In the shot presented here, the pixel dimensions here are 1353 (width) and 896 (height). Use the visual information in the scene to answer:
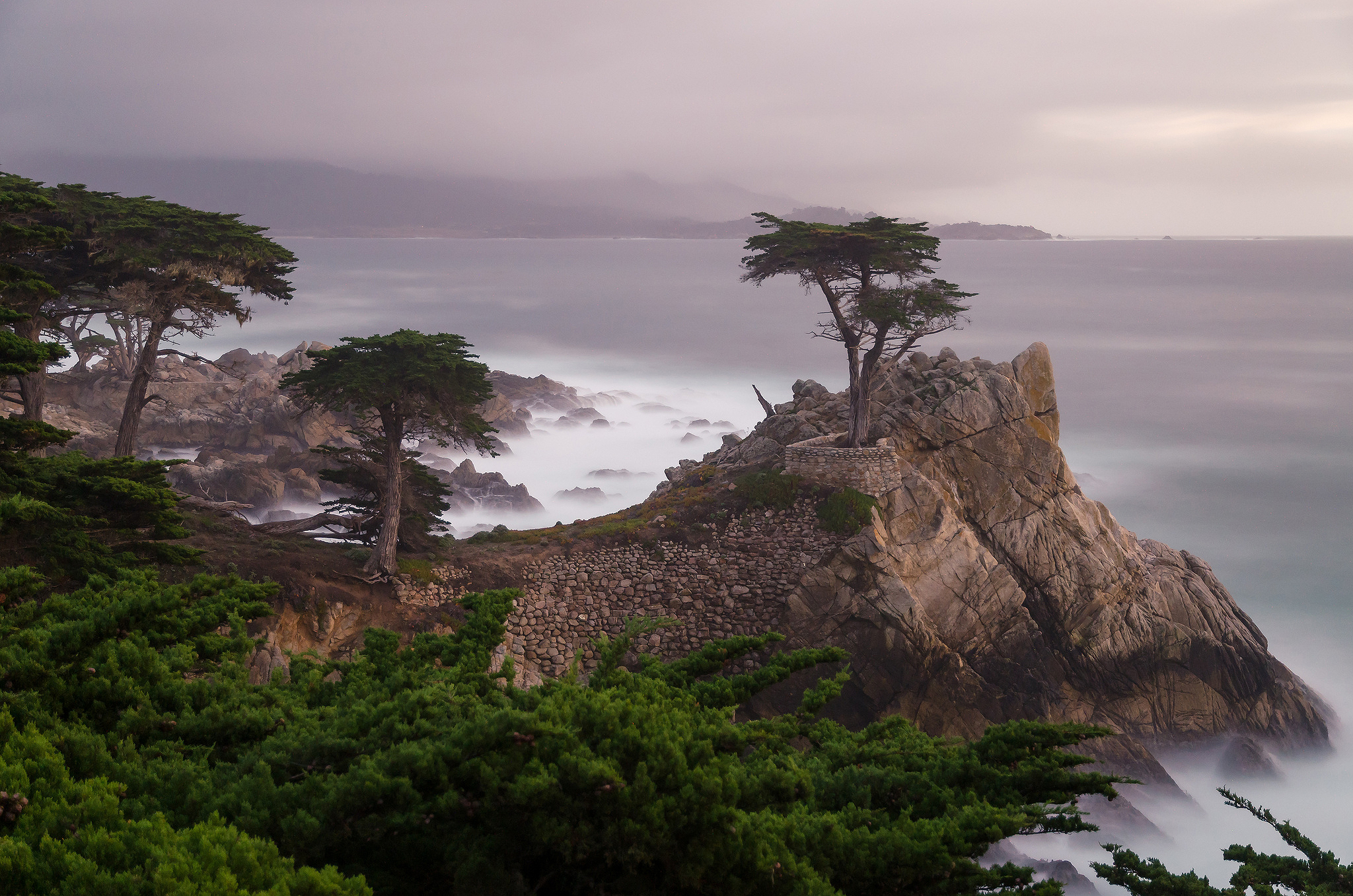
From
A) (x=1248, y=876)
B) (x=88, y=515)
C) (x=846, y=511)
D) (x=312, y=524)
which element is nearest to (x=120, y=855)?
(x=88, y=515)

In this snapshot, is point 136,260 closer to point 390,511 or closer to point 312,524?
point 312,524

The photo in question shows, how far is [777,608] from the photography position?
16.0 metres

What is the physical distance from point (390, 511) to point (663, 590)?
18.1 ft

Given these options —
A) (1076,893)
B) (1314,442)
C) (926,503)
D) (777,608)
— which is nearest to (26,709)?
(777,608)

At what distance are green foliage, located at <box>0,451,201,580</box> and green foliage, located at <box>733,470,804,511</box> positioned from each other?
36.6 ft

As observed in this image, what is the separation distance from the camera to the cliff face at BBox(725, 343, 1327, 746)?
15961 mm

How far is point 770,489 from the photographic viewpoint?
1822 cm

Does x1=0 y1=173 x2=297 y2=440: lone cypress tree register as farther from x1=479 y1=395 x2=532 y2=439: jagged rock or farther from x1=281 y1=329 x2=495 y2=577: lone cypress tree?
x1=479 y1=395 x2=532 y2=439: jagged rock

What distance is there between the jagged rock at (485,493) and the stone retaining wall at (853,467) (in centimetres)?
1715

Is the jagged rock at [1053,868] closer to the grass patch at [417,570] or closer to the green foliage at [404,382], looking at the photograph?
the grass patch at [417,570]

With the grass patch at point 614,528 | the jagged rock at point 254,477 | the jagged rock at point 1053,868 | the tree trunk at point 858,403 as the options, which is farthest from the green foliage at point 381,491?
the jagged rock at point 1053,868

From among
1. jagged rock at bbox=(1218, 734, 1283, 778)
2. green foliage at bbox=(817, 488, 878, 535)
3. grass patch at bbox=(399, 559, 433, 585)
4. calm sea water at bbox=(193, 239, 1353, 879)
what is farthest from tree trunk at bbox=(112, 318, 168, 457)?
jagged rock at bbox=(1218, 734, 1283, 778)

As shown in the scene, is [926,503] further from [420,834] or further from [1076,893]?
[420,834]

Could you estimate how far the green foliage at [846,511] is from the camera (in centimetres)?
1709
